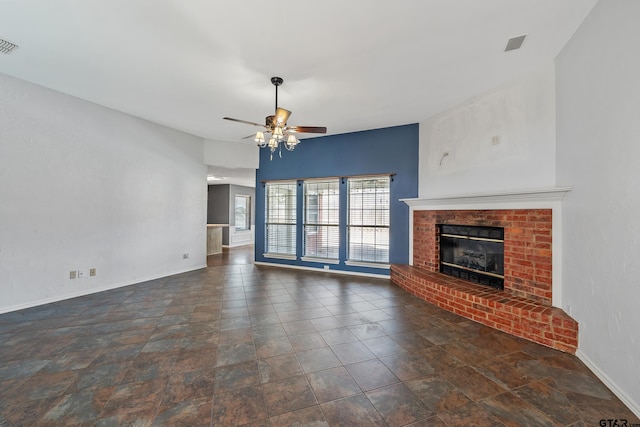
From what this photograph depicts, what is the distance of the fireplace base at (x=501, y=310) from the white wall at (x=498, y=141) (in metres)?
1.33

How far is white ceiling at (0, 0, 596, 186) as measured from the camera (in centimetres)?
215

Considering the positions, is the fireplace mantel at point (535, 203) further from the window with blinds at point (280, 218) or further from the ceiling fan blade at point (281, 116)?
the window with blinds at point (280, 218)

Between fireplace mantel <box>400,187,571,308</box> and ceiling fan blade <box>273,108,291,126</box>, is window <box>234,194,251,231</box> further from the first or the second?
fireplace mantel <box>400,187,571,308</box>

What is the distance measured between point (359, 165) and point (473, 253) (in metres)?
2.62

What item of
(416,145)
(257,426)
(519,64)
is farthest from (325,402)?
(416,145)

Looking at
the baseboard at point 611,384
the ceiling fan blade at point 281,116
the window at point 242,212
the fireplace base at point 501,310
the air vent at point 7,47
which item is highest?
the air vent at point 7,47

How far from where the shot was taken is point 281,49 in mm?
2635

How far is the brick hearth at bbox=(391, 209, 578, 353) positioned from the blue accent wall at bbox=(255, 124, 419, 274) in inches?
47.6

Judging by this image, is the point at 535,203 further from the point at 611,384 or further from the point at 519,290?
the point at 611,384

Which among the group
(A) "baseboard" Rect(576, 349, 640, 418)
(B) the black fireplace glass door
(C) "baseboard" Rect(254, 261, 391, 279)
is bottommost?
(A) "baseboard" Rect(576, 349, 640, 418)

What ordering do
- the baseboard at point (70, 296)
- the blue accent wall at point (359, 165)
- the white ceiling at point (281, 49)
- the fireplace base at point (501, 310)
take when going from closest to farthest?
the white ceiling at point (281, 49)
the fireplace base at point (501, 310)
the baseboard at point (70, 296)
the blue accent wall at point (359, 165)

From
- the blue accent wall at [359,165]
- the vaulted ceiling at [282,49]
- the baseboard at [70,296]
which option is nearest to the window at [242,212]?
the blue accent wall at [359,165]

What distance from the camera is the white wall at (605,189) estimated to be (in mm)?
1741

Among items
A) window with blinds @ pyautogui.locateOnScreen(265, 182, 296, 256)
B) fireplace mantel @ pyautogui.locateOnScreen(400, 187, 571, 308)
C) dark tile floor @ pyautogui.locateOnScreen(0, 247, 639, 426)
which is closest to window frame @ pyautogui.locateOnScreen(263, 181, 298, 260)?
window with blinds @ pyautogui.locateOnScreen(265, 182, 296, 256)
